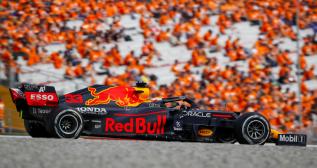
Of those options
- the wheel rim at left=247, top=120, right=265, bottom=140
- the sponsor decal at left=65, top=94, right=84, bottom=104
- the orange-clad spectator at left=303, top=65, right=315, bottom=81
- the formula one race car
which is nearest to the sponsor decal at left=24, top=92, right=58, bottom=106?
the formula one race car

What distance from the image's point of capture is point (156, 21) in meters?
22.4

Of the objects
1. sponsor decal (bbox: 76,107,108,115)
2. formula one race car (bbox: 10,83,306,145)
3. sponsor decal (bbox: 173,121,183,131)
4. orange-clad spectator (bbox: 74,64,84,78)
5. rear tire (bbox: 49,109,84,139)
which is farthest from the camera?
orange-clad spectator (bbox: 74,64,84,78)

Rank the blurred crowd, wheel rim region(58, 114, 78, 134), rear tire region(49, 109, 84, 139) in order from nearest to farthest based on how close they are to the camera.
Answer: rear tire region(49, 109, 84, 139) < wheel rim region(58, 114, 78, 134) < the blurred crowd

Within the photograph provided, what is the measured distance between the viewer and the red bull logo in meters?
12.1

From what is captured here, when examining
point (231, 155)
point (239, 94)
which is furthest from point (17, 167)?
point (239, 94)

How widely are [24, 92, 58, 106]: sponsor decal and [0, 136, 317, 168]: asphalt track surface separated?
4.29ft

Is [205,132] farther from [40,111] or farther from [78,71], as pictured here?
[78,71]

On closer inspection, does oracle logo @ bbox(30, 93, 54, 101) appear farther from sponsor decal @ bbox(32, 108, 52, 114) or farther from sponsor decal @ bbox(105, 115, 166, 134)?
sponsor decal @ bbox(105, 115, 166, 134)

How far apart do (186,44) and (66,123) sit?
1101cm

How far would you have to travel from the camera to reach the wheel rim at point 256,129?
12183 mm

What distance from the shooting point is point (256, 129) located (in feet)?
40.2

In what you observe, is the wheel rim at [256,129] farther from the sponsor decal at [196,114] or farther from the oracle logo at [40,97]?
the oracle logo at [40,97]

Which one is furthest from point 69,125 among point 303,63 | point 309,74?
point 303,63

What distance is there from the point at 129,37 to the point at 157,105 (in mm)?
9443
